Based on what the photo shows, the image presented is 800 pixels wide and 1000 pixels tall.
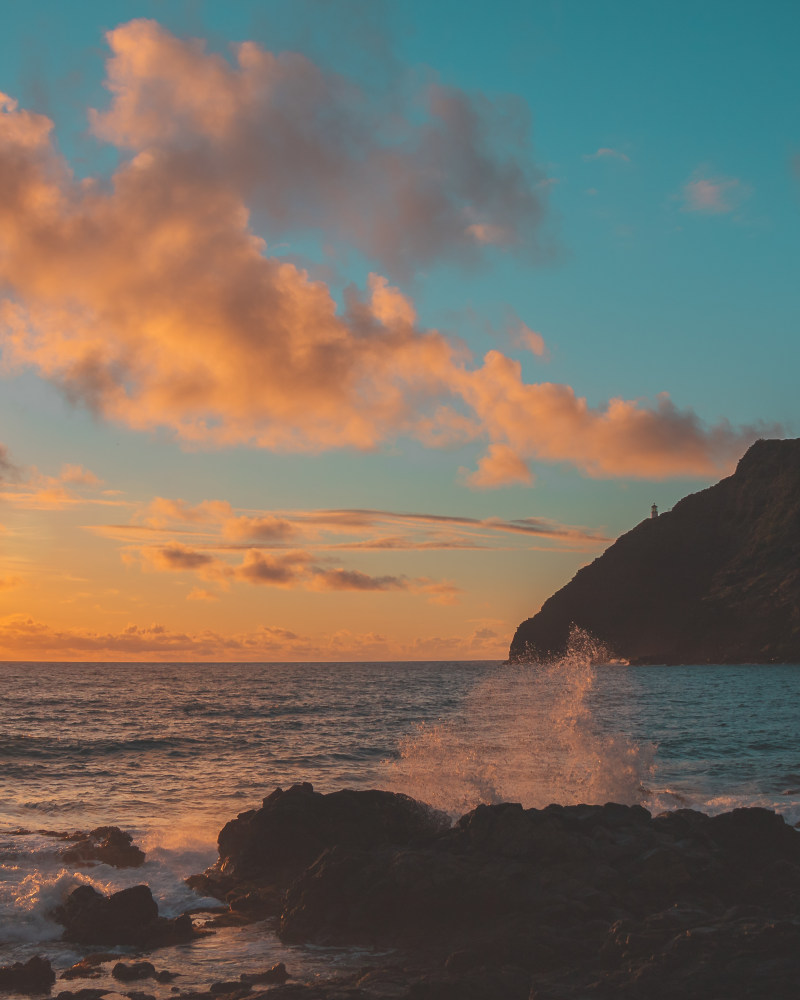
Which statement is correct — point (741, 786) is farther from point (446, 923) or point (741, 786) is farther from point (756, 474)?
point (756, 474)

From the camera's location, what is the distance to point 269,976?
35.0 ft

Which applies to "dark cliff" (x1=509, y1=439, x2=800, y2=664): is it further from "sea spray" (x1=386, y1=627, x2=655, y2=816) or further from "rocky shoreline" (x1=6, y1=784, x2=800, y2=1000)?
"rocky shoreline" (x1=6, y1=784, x2=800, y2=1000)

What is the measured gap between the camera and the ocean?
45.8 feet

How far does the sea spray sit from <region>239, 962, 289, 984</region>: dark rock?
10.3 m

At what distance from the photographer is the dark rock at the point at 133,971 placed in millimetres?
10969

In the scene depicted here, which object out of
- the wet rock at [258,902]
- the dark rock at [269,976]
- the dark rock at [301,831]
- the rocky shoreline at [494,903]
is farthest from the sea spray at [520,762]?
the dark rock at [269,976]

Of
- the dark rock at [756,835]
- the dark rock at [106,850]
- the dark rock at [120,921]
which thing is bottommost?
the dark rock at [106,850]

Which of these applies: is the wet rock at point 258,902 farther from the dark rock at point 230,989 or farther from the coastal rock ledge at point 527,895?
A: the dark rock at point 230,989

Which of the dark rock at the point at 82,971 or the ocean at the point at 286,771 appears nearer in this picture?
the dark rock at the point at 82,971

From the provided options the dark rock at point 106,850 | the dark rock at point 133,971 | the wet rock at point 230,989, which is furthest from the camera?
the dark rock at point 106,850

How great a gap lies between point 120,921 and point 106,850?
4.90m

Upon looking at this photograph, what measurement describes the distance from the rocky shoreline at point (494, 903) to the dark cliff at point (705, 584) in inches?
4922

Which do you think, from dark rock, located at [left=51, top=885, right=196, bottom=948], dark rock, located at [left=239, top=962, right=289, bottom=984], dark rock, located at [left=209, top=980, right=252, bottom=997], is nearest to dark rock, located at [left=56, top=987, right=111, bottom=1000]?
dark rock, located at [left=209, top=980, right=252, bottom=997]

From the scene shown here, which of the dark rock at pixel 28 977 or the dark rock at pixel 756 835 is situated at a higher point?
the dark rock at pixel 756 835
